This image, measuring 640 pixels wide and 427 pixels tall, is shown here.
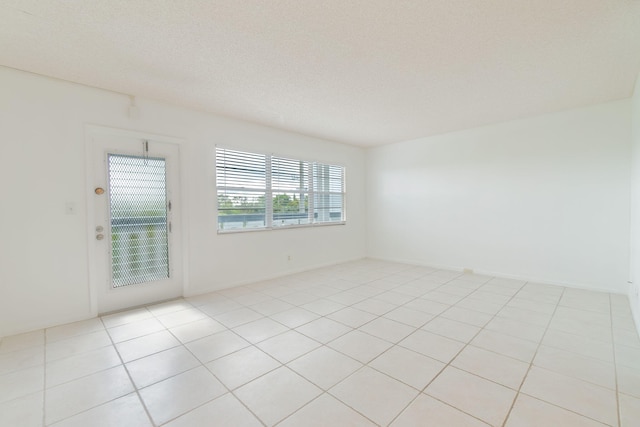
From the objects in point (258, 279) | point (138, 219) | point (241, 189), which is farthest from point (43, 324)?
point (241, 189)

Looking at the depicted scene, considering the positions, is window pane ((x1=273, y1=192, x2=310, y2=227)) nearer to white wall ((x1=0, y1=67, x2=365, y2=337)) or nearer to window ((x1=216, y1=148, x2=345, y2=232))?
window ((x1=216, y1=148, x2=345, y2=232))

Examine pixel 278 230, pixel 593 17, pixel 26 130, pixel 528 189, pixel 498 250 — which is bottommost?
pixel 498 250

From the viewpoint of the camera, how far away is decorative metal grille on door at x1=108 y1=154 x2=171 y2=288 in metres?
3.26

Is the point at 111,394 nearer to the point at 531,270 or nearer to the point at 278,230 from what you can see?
the point at 278,230

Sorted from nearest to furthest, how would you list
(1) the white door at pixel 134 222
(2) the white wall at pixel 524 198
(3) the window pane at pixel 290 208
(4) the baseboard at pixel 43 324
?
(4) the baseboard at pixel 43 324, (1) the white door at pixel 134 222, (2) the white wall at pixel 524 198, (3) the window pane at pixel 290 208

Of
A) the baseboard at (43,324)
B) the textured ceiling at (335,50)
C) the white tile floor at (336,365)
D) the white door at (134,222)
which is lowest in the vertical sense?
the white tile floor at (336,365)

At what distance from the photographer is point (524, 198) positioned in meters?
4.34

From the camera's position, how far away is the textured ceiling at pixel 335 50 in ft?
6.33

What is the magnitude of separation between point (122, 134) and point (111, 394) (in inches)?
107

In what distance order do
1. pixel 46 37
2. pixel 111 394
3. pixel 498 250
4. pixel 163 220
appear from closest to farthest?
pixel 111 394, pixel 46 37, pixel 163 220, pixel 498 250

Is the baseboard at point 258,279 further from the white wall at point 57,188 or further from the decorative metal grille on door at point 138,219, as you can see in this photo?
the decorative metal grille on door at point 138,219

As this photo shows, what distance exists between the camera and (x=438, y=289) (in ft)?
13.0

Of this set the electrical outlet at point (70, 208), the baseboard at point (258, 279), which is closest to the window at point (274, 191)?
the baseboard at point (258, 279)

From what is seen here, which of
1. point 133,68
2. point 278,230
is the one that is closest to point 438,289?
point 278,230
